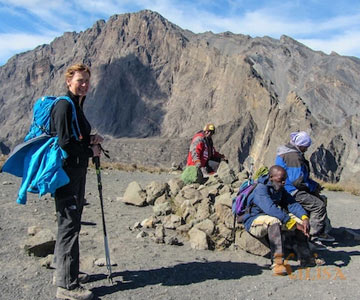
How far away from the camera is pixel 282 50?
5979 inches

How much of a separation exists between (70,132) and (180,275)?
7.44 feet

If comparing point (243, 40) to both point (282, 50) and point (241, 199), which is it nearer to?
point (282, 50)

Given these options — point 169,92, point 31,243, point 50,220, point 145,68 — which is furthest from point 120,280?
point 145,68

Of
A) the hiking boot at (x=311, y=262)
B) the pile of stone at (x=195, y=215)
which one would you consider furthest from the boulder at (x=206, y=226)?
the hiking boot at (x=311, y=262)

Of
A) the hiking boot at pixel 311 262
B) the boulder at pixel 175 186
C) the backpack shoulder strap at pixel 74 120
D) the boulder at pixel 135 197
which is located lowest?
the hiking boot at pixel 311 262

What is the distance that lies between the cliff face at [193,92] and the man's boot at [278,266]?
80785 millimetres

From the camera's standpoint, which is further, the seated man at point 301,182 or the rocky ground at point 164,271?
the seated man at point 301,182

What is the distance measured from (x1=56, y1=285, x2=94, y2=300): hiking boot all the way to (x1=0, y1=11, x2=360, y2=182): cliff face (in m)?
82.7

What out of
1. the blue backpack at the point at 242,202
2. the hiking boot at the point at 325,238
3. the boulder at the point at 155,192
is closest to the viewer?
the blue backpack at the point at 242,202

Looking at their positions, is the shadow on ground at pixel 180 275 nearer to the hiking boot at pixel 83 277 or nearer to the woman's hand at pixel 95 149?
the hiking boot at pixel 83 277

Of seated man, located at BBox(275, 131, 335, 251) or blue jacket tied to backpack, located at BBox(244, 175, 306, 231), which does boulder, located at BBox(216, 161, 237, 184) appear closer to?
seated man, located at BBox(275, 131, 335, 251)

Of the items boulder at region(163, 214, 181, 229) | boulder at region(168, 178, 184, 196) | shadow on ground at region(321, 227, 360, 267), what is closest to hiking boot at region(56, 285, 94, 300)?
boulder at region(163, 214, 181, 229)

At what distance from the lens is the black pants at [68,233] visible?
14.0ft

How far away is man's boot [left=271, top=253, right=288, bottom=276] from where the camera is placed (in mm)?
5277
